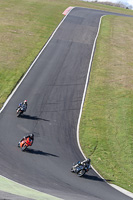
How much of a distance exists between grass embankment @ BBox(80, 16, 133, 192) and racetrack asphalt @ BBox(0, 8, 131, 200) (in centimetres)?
123

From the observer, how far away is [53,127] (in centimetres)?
2759

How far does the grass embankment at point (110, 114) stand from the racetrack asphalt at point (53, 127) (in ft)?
4.04

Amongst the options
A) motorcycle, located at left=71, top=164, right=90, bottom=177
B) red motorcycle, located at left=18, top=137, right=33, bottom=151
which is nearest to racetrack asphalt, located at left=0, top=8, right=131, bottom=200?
motorcycle, located at left=71, top=164, right=90, bottom=177

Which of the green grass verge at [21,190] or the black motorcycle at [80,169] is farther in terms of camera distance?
the black motorcycle at [80,169]

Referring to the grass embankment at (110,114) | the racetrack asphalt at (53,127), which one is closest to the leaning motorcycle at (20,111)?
the racetrack asphalt at (53,127)

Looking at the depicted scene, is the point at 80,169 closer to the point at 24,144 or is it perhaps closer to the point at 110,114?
the point at 24,144

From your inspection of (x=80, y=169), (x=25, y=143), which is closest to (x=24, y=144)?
(x=25, y=143)

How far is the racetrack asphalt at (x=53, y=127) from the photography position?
18.5 m

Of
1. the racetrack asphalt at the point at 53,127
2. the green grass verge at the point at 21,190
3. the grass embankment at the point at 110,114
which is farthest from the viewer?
the grass embankment at the point at 110,114

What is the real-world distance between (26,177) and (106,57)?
109ft

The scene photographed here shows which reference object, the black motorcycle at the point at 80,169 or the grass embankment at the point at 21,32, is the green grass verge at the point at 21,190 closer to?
the black motorcycle at the point at 80,169

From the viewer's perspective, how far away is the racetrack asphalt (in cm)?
1850

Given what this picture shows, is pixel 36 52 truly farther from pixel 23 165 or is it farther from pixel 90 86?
pixel 23 165

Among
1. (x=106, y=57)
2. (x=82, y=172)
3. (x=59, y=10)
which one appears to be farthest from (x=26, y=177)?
(x=59, y=10)
